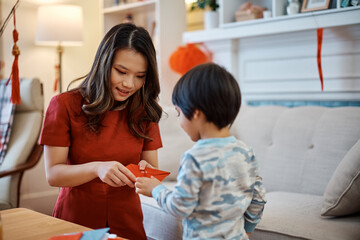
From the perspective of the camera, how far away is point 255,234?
5.65 ft

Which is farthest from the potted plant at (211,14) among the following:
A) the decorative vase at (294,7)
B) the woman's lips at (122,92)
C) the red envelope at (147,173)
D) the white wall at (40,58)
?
the red envelope at (147,173)

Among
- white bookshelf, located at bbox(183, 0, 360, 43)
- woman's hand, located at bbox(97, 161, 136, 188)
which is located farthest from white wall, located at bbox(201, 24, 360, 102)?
woman's hand, located at bbox(97, 161, 136, 188)

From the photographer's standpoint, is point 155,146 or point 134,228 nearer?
point 134,228

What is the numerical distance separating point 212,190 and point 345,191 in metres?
0.89

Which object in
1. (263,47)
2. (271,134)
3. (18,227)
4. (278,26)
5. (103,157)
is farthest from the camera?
(263,47)

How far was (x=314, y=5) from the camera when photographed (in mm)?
2551

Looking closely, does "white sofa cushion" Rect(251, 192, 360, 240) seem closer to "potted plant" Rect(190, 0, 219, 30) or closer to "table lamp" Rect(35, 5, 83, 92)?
"potted plant" Rect(190, 0, 219, 30)

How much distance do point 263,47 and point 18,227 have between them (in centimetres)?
214

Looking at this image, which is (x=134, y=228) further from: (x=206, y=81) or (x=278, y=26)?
(x=278, y=26)

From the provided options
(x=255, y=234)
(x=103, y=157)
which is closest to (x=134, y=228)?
(x=103, y=157)

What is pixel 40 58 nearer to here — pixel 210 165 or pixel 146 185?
pixel 146 185

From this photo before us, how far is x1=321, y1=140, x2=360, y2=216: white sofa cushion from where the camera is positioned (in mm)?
1630

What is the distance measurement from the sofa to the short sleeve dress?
0.86ft

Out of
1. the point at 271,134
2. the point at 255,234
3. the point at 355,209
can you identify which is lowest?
the point at 255,234
